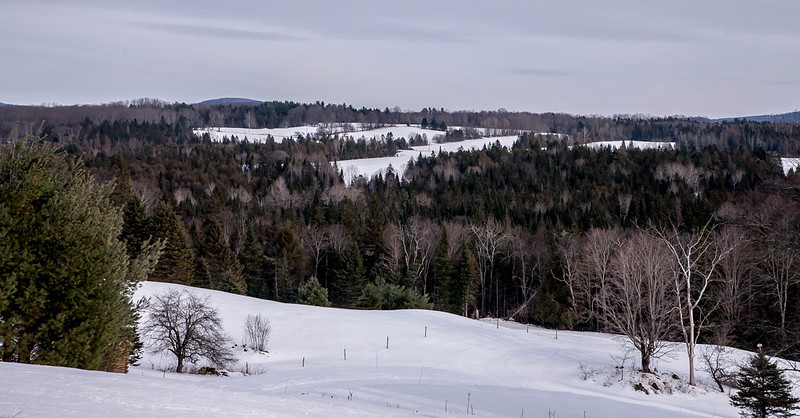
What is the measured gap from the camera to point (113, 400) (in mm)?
7477

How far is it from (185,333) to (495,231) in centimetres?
4256

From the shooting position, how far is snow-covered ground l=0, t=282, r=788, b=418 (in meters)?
7.89

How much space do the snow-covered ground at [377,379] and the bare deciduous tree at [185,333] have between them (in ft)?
3.92

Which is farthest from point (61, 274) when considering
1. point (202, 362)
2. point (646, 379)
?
point (646, 379)

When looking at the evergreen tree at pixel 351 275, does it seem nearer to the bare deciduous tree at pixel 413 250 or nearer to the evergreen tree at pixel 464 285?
the bare deciduous tree at pixel 413 250

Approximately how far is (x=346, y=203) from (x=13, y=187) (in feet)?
224

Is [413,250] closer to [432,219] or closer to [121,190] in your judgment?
[432,219]

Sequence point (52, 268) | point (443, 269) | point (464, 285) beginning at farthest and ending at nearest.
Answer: point (443, 269) < point (464, 285) < point (52, 268)

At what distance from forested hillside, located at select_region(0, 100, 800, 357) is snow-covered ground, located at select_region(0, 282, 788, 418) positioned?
182 inches

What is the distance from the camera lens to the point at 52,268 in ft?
35.6

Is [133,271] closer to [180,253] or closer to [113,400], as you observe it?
[113,400]

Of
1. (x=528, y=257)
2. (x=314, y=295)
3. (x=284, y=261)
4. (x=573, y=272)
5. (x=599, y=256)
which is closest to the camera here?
(x=314, y=295)

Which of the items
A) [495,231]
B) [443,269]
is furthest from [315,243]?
[495,231]

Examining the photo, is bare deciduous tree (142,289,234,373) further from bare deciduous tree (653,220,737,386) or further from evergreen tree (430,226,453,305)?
evergreen tree (430,226,453,305)
